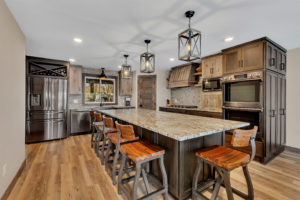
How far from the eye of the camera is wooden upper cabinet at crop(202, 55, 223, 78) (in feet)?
12.4

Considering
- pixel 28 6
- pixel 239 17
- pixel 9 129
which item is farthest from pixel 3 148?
pixel 239 17

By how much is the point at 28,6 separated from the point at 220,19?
2.71 metres

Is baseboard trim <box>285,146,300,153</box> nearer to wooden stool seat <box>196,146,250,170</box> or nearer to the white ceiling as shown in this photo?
the white ceiling

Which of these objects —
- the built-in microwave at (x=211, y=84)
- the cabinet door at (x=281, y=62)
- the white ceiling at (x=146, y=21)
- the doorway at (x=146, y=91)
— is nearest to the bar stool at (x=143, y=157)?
the white ceiling at (x=146, y=21)

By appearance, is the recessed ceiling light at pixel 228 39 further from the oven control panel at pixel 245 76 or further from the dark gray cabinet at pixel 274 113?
the dark gray cabinet at pixel 274 113

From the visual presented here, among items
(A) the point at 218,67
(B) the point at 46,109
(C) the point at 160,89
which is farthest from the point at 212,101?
(B) the point at 46,109

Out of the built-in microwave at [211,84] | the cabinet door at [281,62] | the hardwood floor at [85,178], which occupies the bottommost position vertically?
the hardwood floor at [85,178]

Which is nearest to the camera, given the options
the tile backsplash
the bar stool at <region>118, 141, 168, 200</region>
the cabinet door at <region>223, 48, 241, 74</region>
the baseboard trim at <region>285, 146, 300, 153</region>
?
the bar stool at <region>118, 141, 168, 200</region>

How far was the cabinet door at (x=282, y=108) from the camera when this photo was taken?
3.16m

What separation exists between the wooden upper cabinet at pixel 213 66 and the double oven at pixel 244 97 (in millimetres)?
579

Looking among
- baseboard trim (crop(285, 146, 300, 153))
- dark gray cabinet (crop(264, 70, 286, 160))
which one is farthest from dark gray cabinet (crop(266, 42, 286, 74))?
baseboard trim (crop(285, 146, 300, 153))

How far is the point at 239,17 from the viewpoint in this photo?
210 cm

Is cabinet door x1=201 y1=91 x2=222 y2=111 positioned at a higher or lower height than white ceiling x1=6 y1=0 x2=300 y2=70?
lower

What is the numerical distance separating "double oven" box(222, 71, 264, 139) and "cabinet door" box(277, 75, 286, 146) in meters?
0.80
